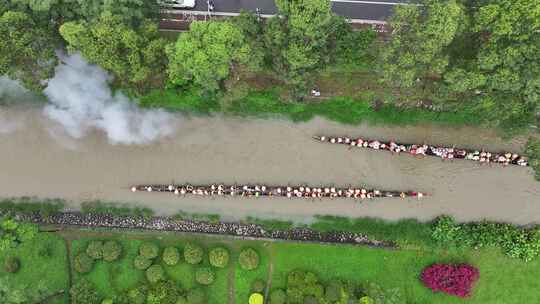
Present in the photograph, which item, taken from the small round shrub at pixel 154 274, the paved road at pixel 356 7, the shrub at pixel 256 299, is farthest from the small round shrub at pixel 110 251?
the paved road at pixel 356 7

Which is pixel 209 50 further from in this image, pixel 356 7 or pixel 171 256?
pixel 171 256

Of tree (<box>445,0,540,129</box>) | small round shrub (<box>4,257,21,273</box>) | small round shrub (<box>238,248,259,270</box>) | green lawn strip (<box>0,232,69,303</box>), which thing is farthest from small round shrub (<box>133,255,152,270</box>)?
tree (<box>445,0,540,129</box>)

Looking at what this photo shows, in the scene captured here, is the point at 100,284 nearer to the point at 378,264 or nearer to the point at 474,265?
the point at 378,264

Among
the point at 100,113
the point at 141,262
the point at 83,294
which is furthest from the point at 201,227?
the point at 100,113

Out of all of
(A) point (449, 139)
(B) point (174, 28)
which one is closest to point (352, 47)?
(A) point (449, 139)

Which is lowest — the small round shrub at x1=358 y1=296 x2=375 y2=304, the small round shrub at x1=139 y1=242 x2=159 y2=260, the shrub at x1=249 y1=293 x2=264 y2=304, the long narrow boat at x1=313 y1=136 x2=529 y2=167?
the small round shrub at x1=358 y1=296 x2=375 y2=304

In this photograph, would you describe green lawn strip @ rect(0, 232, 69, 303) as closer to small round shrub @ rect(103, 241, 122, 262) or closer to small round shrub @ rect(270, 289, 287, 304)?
small round shrub @ rect(103, 241, 122, 262)
